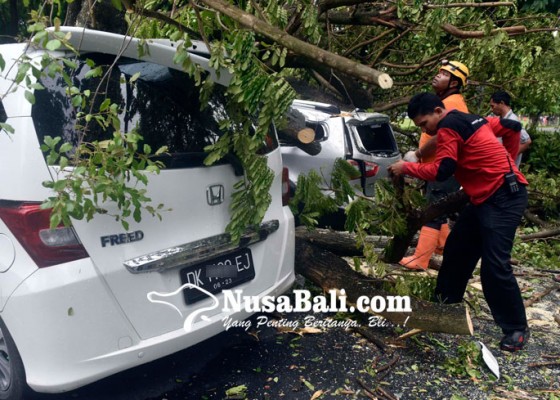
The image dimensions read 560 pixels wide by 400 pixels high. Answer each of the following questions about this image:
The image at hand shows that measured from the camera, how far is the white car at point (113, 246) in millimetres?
2299

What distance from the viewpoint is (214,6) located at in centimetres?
289

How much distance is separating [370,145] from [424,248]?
6.83ft

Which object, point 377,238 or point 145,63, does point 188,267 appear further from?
point 377,238

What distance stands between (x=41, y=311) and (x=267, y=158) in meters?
1.55

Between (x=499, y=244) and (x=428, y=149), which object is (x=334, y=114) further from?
(x=499, y=244)

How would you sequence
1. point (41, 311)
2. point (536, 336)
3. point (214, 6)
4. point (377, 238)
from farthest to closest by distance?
point (377, 238), point (536, 336), point (214, 6), point (41, 311)

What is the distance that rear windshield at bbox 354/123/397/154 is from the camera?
21.0 ft

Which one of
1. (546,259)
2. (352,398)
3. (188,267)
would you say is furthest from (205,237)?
(546,259)

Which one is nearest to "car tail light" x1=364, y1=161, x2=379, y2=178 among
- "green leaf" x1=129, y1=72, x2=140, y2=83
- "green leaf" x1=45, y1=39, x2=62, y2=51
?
"green leaf" x1=129, y1=72, x2=140, y2=83

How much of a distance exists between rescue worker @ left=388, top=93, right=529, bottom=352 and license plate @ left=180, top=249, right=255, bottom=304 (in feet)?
4.12

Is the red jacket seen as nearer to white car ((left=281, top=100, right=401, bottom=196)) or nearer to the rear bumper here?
the rear bumper

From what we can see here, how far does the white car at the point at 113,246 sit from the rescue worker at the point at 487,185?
1.32 meters

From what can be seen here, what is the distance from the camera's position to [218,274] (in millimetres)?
2832

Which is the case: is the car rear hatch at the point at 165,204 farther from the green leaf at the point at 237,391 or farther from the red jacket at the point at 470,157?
the red jacket at the point at 470,157
